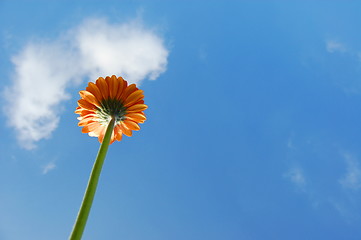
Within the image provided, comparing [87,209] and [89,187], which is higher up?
[89,187]

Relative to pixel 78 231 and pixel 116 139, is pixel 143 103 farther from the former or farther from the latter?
pixel 78 231

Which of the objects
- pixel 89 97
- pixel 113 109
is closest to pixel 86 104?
pixel 89 97

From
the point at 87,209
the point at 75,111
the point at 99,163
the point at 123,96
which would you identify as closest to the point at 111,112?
the point at 123,96

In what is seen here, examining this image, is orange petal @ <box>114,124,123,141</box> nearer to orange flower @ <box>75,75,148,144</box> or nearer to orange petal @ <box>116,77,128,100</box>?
orange flower @ <box>75,75,148,144</box>

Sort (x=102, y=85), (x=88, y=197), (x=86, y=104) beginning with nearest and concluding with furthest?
(x=88, y=197) → (x=102, y=85) → (x=86, y=104)

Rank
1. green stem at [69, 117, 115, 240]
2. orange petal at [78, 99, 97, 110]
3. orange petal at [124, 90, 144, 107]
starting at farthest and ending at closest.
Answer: orange petal at [78, 99, 97, 110] → orange petal at [124, 90, 144, 107] → green stem at [69, 117, 115, 240]

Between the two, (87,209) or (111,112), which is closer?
(87,209)

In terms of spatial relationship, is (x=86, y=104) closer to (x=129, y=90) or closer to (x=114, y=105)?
(x=114, y=105)

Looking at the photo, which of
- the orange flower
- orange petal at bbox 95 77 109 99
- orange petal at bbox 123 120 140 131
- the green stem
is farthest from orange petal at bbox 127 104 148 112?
the green stem
